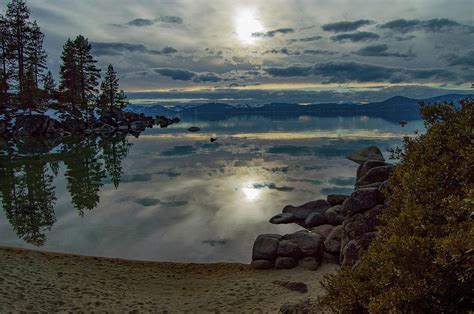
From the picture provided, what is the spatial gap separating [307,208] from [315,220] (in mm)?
2623

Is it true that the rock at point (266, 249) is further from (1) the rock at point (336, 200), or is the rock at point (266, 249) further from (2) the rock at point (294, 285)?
(1) the rock at point (336, 200)

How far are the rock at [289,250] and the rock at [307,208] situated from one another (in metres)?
6.94

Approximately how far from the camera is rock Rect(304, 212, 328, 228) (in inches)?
875

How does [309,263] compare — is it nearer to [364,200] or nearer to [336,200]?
[364,200]

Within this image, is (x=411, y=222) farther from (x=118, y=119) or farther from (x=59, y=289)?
(x=118, y=119)

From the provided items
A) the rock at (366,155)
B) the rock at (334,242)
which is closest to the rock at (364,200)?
the rock at (334,242)

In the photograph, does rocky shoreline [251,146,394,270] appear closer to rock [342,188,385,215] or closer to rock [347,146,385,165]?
rock [342,188,385,215]

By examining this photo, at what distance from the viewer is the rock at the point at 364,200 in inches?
630

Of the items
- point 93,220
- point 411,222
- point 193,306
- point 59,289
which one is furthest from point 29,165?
point 411,222

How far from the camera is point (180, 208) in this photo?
26031 mm

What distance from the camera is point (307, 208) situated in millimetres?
24891

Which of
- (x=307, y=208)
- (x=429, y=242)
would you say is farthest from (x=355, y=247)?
(x=307, y=208)

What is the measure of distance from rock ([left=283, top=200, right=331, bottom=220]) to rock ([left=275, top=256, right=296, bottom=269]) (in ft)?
24.7

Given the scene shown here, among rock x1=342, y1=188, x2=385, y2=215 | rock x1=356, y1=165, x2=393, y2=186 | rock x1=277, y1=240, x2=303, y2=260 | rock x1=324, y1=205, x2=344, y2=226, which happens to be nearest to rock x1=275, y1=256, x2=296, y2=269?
rock x1=277, y1=240, x2=303, y2=260
